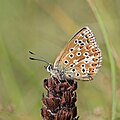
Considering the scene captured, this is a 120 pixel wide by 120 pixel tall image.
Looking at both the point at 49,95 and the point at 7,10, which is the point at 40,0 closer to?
the point at 7,10

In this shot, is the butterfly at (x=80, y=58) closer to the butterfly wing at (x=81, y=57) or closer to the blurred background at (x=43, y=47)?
the butterfly wing at (x=81, y=57)

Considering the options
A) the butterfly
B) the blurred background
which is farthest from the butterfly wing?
the blurred background

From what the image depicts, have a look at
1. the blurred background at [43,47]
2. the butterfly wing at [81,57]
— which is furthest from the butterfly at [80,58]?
the blurred background at [43,47]

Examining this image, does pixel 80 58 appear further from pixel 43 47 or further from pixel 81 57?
pixel 43 47

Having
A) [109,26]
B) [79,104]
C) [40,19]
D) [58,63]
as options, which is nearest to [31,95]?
Result: [79,104]

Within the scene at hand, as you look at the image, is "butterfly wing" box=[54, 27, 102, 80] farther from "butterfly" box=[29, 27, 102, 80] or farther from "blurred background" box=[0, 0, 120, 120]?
"blurred background" box=[0, 0, 120, 120]

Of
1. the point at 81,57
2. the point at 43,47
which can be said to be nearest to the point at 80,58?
the point at 81,57

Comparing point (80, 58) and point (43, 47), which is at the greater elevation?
point (43, 47)
